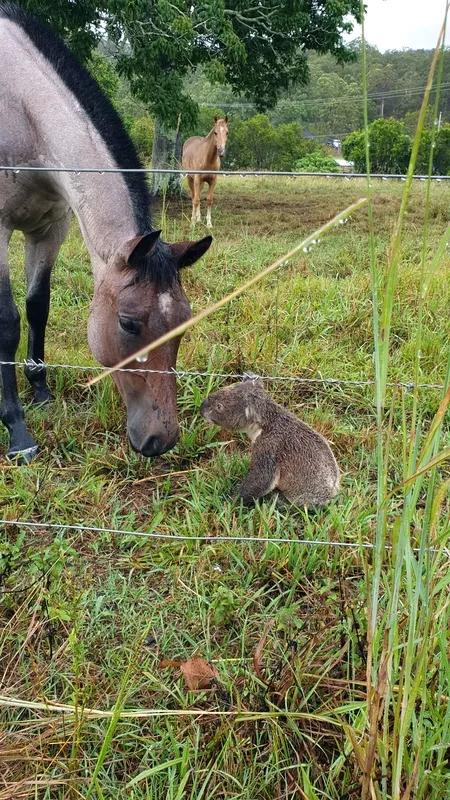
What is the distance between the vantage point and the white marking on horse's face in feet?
8.53

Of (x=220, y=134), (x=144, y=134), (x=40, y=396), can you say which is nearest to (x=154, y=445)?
(x=40, y=396)

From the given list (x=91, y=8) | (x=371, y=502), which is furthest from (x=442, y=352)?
(x=91, y=8)

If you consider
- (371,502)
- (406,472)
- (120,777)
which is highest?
(406,472)

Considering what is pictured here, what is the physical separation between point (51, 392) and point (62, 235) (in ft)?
3.27

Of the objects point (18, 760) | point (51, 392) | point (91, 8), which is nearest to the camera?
point (18, 760)

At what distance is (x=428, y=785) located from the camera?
1368 millimetres

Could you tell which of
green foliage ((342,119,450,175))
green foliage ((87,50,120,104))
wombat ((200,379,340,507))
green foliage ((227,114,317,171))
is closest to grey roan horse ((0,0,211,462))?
wombat ((200,379,340,507))

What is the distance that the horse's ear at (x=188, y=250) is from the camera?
275 centimetres

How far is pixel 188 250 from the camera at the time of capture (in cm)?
275

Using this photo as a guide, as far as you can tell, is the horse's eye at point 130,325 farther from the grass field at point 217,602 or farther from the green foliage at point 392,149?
the green foliage at point 392,149

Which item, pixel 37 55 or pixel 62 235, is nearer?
pixel 37 55

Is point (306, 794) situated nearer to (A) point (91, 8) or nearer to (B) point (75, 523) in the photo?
(B) point (75, 523)

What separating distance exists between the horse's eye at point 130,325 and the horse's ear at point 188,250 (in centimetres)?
36

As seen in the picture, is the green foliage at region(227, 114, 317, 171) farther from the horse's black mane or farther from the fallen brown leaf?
the fallen brown leaf
